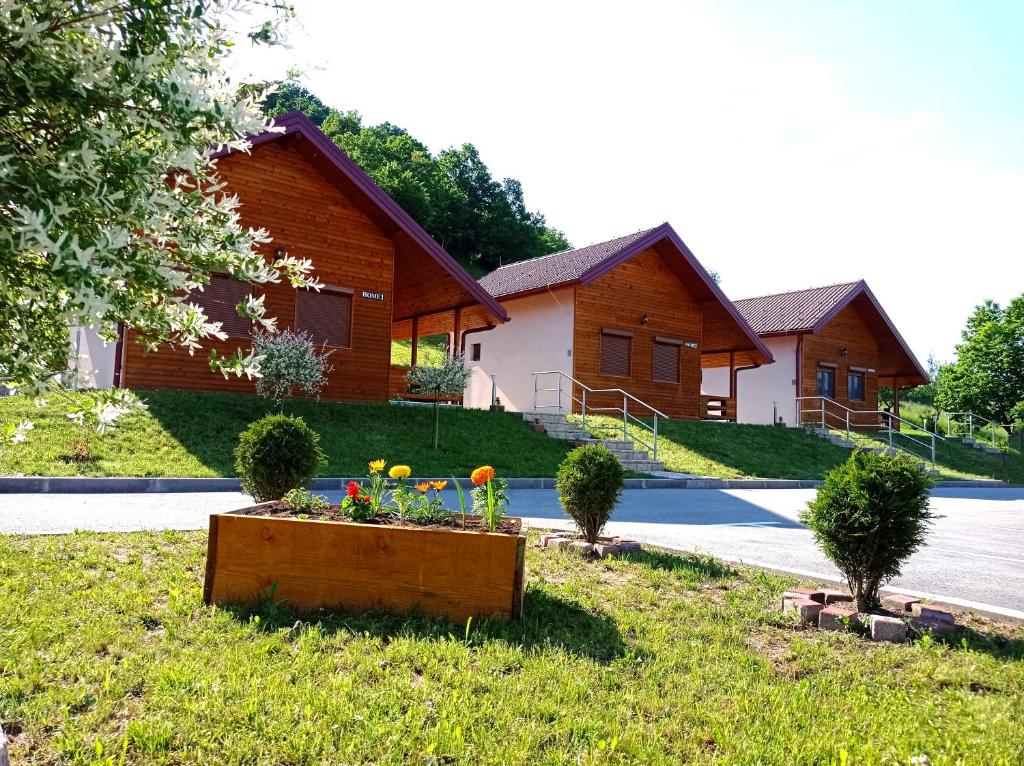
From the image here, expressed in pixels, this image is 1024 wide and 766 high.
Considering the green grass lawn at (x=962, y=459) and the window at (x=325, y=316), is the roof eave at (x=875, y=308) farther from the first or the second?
the window at (x=325, y=316)

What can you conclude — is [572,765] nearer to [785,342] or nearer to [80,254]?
[80,254]

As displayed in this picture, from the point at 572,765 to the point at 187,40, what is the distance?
2.78 m

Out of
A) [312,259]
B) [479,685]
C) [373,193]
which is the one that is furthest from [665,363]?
[479,685]

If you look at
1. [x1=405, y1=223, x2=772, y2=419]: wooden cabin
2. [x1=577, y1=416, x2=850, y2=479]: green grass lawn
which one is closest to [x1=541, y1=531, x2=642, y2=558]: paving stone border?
[x1=577, y1=416, x2=850, y2=479]: green grass lawn

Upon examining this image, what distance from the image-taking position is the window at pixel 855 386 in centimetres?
3152

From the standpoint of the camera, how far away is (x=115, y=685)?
311cm

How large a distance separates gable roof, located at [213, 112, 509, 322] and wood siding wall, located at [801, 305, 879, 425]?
1621cm

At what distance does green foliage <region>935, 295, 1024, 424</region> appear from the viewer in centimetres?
3469

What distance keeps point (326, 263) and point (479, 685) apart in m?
15.7

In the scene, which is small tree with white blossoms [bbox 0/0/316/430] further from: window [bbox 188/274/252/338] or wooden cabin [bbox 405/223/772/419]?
wooden cabin [bbox 405/223/772/419]

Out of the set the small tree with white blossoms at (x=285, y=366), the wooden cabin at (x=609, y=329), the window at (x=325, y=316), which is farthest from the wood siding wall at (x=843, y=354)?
the small tree with white blossoms at (x=285, y=366)

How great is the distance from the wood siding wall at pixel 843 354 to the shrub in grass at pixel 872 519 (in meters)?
26.4

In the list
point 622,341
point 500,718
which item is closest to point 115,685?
point 500,718

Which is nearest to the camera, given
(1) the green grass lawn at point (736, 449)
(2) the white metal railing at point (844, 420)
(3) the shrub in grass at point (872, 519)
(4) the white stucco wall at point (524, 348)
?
(3) the shrub in grass at point (872, 519)
